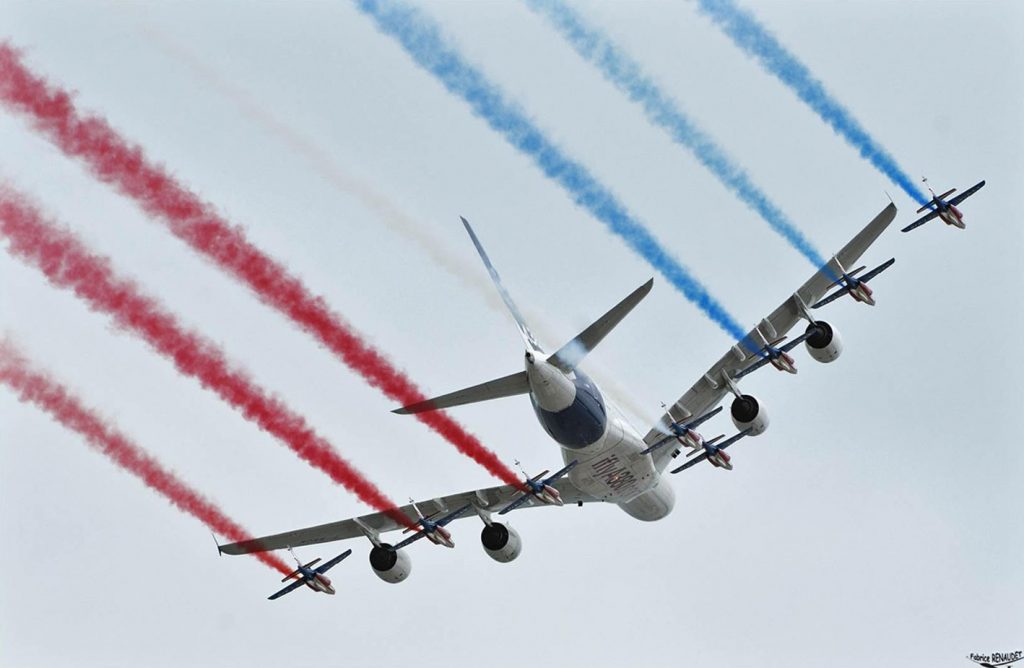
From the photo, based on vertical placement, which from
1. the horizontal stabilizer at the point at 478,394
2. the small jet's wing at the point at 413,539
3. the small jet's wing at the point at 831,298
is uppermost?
the small jet's wing at the point at 831,298

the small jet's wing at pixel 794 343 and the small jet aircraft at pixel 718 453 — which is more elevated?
the small jet's wing at pixel 794 343

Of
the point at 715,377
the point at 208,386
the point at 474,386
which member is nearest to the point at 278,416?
the point at 208,386

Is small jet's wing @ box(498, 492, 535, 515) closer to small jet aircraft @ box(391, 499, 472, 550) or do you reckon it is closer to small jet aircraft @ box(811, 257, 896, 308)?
small jet aircraft @ box(391, 499, 472, 550)

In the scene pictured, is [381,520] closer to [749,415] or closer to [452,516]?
[452,516]

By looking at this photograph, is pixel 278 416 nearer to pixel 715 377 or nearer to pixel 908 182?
pixel 715 377

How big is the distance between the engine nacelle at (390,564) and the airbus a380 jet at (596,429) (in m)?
0.03

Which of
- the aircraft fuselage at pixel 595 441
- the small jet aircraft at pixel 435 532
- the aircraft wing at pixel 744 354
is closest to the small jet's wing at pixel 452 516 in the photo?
the small jet aircraft at pixel 435 532

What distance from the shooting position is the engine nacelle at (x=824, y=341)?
37.0 meters

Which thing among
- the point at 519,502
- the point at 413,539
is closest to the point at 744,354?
the point at 519,502

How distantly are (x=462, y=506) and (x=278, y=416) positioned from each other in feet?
28.8

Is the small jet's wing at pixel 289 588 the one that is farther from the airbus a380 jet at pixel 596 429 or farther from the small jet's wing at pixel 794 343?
the small jet's wing at pixel 794 343

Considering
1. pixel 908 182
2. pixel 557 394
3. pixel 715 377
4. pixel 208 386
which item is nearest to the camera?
pixel 208 386

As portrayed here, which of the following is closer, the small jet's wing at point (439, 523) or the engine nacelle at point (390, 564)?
the small jet's wing at point (439, 523)

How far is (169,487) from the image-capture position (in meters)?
33.5
